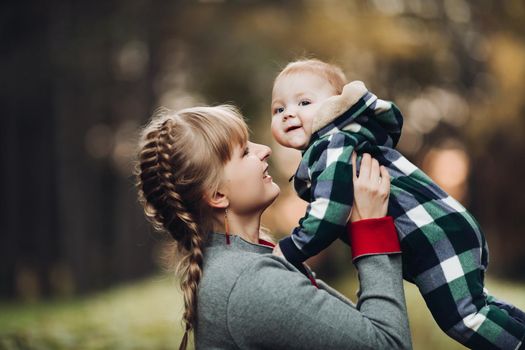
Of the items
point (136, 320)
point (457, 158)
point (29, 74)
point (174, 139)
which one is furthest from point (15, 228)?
point (174, 139)

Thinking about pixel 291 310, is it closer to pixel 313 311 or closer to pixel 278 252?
pixel 313 311

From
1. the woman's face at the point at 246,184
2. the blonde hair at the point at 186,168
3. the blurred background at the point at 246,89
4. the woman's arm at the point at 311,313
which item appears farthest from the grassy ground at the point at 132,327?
the woman's arm at the point at 311,313

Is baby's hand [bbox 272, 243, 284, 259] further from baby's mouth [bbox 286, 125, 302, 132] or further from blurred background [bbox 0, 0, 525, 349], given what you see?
blurred background [bbox 0, 0, 525, 349]

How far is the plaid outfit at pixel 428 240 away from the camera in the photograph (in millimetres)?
2209

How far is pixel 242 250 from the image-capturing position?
232 centimetres

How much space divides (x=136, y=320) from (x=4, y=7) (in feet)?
30.8

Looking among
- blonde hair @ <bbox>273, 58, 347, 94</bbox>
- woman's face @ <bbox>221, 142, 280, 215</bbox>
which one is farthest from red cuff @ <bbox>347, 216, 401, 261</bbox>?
blonde hair @ <bbox>273, 58, 347, 94</bbox>

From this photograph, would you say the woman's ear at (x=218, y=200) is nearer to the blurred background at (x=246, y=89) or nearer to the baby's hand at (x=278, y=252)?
the baby's hand at (x=278, y=252)

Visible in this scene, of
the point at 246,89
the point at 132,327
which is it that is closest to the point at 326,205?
the point at 132,327

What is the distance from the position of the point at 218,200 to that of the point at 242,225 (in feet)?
0.44

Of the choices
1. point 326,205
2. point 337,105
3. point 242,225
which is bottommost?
point 242,225

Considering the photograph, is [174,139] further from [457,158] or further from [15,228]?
[15,228]

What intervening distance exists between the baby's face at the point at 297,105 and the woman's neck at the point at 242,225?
1.17ft

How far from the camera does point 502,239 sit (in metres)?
14.4
